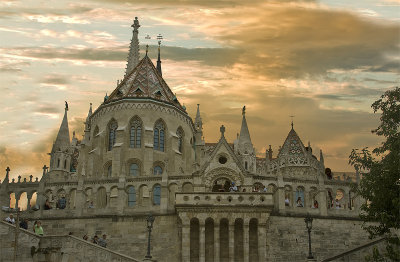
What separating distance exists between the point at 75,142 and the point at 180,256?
132 feet

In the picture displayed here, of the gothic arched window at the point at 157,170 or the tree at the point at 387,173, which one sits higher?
the gothic arched window at the point at 157,170

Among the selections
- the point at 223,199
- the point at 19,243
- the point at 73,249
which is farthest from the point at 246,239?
the point at 19,243

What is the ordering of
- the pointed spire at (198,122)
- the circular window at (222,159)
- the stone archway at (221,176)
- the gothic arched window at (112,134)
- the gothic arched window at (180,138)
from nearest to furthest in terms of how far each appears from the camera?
the stone archway at (221,176) → the circular window at (222,159) → the gothic arched window at (112,134) → the gothic arched window at (180,138) → the pointed spire at (198,122)

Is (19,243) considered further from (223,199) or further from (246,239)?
(246,239)

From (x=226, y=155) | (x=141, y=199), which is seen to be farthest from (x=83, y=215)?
(x=226, y=155)

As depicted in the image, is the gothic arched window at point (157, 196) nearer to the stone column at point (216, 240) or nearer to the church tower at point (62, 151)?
the stone column at point (216, 240)

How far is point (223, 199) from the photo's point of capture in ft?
108

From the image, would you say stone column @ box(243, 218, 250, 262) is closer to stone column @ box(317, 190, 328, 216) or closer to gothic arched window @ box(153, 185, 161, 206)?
stone column @ box(317, 190, 328, 216)

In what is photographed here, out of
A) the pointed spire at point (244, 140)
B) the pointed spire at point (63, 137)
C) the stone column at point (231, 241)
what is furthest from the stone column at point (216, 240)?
the pointed spire at point (63, 137)

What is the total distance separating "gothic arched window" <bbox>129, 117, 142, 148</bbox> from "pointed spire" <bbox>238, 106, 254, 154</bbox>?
44.4 ft

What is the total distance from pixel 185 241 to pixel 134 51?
144 feet

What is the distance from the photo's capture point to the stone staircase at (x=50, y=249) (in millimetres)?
28641

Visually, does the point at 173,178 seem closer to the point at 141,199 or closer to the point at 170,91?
the point at 141,199

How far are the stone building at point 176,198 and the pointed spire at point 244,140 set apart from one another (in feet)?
29.5
